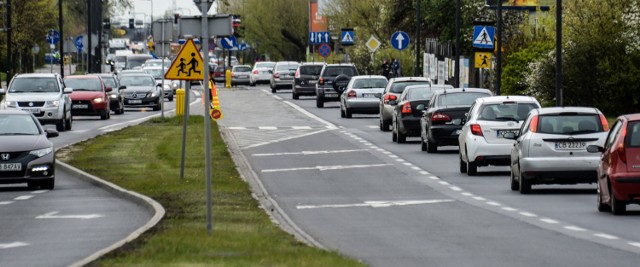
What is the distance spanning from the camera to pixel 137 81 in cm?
7350

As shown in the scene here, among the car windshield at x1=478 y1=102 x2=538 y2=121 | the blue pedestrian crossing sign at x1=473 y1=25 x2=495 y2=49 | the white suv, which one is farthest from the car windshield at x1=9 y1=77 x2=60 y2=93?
the car windshield at x1=478 y1=102 x2=538 y2=121

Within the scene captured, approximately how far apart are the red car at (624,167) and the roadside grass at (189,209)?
4404 mm

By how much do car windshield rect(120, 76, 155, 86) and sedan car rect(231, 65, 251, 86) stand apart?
38078 mm

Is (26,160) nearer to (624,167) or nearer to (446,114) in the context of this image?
(624,167)

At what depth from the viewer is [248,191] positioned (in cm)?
2697

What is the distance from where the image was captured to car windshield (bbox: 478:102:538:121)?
32.2m

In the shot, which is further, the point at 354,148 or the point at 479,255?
the point at 354,148

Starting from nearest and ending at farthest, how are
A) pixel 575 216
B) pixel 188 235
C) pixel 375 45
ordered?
1. pixel 188 235
2. pixel 575 216
3. pixel 375 45

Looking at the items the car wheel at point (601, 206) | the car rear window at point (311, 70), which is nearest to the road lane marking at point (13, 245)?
the car wheel at point (601, 206)

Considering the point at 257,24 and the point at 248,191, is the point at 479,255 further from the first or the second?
the point at 257,24

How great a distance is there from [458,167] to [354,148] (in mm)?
7257

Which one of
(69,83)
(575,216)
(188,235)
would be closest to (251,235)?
(188,235)

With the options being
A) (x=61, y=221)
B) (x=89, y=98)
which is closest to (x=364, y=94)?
(x=89, y=98)

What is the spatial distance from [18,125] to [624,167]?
1240 centimetres
